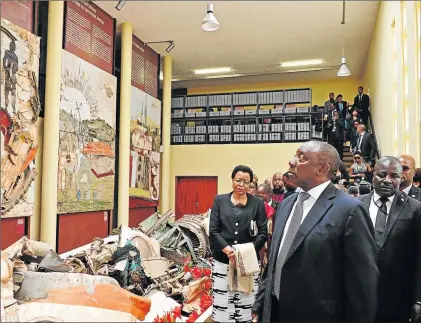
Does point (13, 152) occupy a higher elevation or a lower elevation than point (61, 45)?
lower

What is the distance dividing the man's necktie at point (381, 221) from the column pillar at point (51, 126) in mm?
5429

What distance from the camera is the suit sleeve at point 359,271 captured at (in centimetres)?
174

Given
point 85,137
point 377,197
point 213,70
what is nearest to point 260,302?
point 377,197

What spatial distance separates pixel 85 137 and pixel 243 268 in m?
5.35

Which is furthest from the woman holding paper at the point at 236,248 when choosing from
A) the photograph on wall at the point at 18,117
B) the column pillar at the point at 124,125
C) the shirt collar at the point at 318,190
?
the column pillar at the point at 124,125

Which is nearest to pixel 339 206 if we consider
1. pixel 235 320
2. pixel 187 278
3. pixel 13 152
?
pixel 235 320

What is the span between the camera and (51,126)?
657 cm

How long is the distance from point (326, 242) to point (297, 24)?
8044 millimetres

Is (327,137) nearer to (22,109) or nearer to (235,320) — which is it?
(22,109)

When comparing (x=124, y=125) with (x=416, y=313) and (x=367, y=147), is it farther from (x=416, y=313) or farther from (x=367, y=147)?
(x=416, y=313)

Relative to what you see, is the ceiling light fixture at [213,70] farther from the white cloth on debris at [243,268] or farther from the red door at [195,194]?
the white cloth on debris at [243,268]

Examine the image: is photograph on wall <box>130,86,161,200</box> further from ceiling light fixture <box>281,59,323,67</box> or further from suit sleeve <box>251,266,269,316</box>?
suit sleeve <box>251,266,269,316</box>

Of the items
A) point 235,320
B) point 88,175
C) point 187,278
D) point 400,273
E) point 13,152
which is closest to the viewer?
point 400,273

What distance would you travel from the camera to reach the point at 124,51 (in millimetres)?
8969
